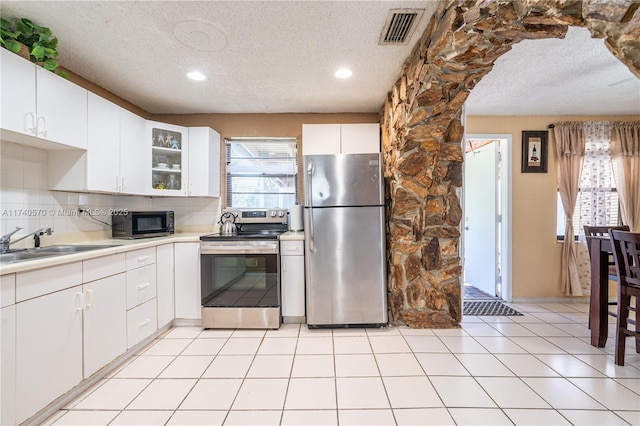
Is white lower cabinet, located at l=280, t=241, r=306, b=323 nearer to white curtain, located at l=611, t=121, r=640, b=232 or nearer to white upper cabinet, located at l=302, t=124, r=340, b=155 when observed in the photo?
white upper cabinet, located at l=302, t=124, r=340, b=155

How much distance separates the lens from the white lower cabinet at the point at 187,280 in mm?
2658

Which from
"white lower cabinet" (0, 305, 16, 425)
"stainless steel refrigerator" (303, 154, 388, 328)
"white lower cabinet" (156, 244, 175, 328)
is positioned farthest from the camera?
"stainless steel refrigerator" (303, 154, 388, 328)

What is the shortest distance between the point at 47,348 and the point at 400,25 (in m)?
2.78

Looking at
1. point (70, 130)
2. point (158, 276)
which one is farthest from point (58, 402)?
point (70, 130)

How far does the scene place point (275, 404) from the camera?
1.60m

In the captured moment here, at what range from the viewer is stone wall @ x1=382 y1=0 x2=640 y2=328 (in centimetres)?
142

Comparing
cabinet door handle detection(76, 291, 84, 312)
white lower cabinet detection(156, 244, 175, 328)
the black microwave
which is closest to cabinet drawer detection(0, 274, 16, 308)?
cabinet door handle detection(76, 291, 84, 312)

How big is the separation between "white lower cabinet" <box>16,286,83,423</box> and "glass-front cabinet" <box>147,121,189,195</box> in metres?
1.55

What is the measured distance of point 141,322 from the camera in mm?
2209

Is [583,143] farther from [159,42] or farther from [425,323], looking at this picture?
[159,42]

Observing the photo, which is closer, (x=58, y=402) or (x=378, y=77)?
(x=58, y=402)

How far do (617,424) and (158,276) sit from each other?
10.6 ft

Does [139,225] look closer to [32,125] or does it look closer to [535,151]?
[32,125]

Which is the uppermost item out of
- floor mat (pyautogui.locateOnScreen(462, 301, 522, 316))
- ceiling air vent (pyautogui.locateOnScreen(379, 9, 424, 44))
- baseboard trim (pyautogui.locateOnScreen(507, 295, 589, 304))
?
ceiling air vent (pyautogui.locateOnScreen(379, 9, 424, 44))
